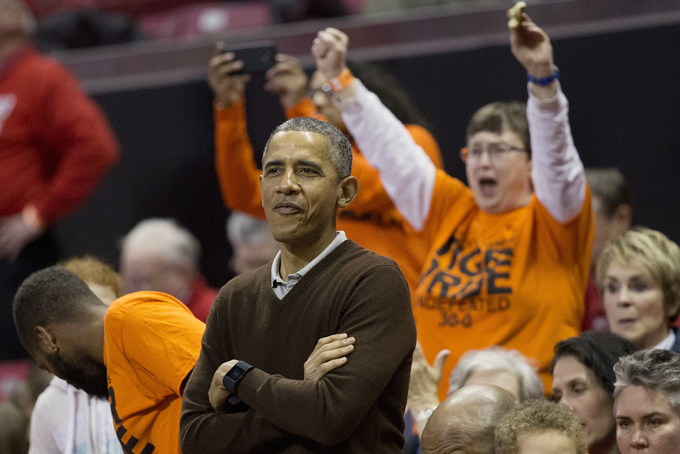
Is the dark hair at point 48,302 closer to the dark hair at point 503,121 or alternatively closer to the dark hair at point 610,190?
the dark hair at point 503,121

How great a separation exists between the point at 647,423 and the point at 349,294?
0.87 metres

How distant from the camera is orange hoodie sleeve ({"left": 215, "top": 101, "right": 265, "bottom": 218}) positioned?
11.9ft

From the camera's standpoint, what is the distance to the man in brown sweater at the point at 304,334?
1735 millimetres

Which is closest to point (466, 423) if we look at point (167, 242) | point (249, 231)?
point (249, 231)

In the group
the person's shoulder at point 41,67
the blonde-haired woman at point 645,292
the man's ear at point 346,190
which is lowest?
the blonde-haired woman at point 645,292

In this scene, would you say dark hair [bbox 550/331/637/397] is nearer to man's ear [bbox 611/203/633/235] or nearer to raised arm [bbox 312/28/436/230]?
raised arm [bbox 312/28/436/230]

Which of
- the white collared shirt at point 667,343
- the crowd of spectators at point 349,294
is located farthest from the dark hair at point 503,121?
the white collared shirt at point 667,343

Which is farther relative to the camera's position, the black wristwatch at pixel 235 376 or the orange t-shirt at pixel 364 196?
the orange t-shirt at pixel 364 196

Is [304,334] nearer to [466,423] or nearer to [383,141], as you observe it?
[466,423]

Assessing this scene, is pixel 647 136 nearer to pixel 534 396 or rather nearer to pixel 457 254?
pixel 457 254

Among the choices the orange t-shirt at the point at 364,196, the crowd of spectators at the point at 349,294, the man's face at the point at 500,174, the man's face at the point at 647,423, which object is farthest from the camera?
the orange t-shirt at the point at 364,196

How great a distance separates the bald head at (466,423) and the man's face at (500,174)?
1.04 m

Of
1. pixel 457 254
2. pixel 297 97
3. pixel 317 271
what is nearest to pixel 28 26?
pixel 297 97

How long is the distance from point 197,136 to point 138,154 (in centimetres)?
36
